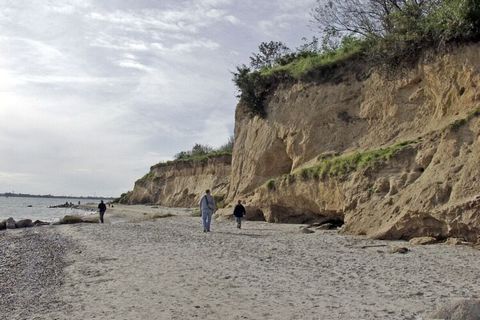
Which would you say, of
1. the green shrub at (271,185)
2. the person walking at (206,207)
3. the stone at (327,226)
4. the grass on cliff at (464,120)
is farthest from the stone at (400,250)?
the green shrub at (271,185)

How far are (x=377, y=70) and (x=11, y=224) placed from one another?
26.3m

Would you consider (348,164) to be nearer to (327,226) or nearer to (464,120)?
(327,226)

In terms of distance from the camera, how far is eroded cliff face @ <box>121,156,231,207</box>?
56.9 meters

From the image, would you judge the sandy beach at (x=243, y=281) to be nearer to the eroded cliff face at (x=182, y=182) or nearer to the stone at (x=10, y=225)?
the stone at (x=10, y=225)

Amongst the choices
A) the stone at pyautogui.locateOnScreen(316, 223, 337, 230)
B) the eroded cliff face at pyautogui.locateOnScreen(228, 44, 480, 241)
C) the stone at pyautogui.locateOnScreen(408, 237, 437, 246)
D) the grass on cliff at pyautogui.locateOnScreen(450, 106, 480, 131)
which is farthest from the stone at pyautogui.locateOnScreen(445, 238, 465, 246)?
the stone at pyautogui.locateOnScreen(316, 223, 337, 230)

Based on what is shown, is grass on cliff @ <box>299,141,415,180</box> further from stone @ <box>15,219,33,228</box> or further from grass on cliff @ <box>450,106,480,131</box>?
stone @ <box>15,219,33,228</box>

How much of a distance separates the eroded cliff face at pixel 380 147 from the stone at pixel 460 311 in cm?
778

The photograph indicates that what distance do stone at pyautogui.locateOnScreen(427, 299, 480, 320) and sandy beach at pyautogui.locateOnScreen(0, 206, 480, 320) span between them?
633 mm

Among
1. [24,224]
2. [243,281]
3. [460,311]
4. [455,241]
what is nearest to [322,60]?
[455,241]

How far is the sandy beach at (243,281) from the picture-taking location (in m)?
7.60

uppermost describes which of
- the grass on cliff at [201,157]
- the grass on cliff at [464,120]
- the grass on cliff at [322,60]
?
the grass on cliff at [322,60]

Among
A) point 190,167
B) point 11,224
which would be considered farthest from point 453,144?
point 190,167

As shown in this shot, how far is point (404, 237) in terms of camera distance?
50.5 ft

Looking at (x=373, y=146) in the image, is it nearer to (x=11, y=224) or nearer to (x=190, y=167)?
(x=11, y=224)
